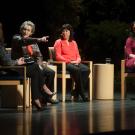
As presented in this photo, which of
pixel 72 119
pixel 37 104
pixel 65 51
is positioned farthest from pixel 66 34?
pixel 72 119

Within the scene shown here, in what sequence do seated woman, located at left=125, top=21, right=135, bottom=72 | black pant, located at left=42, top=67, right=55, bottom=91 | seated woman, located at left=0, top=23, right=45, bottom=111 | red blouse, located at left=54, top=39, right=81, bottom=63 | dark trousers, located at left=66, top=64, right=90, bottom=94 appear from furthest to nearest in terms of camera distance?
seated woman, located at left=125, top=21, right=135, bottom=72 < red blouse, located at left=54, top=39, right=81, bottom=63 < dark trousers, located at left=66, top=64, right=90, bottom=94 < black pant, located at left=42, top=67, right=55, bottom=91 < seated woman, located at left=0, top=23, right=45, bottom=111

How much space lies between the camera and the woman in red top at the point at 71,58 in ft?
41.2

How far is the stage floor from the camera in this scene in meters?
8.20

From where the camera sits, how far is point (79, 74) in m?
12.5

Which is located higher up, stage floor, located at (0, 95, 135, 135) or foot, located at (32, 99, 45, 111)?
foot, located at (32, 99, 45, 111)

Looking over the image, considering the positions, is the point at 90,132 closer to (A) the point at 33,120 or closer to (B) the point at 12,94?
(A) the point at 33,120

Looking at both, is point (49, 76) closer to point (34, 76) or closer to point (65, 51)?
point (34, 76)

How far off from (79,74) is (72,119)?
3016 mm

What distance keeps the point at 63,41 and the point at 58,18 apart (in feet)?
21.4

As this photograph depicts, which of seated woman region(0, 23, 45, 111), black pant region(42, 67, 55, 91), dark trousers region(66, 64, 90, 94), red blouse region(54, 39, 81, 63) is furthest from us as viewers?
red blouse region(54, 39, 81, 63)

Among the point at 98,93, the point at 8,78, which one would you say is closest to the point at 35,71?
the point at 8,78

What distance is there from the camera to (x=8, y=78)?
10586mm

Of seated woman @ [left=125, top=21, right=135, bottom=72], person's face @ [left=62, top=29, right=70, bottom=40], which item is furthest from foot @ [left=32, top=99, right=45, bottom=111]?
seated woman @ [left=125, top=21, right=135, bottom=72]

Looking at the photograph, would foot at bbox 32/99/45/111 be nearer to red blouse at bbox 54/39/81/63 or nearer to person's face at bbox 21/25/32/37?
person's face at bbox 21/25/32/37
